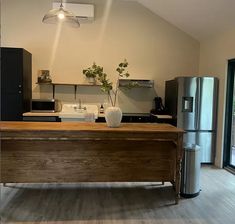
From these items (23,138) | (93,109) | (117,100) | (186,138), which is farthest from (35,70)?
(186,138)

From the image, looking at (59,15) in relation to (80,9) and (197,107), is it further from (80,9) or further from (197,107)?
(197,107)

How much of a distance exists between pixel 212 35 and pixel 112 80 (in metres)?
2.12

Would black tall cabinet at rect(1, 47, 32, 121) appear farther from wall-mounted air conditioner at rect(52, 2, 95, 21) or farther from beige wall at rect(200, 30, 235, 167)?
beige wall at rect(200, 30, 235, 167)

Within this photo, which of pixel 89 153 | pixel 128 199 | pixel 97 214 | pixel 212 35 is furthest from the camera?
pixel 212 35

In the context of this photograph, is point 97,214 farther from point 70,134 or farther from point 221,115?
point 221,115

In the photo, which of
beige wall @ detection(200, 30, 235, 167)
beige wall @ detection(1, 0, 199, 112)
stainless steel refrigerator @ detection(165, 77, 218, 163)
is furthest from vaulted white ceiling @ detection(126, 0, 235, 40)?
stainless steel refrigerator @ detection(165, 77, 218, 163)

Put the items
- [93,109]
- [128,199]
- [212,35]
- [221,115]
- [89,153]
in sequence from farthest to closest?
[93,109], [212,35], [221,115], [128,199], [89,153]

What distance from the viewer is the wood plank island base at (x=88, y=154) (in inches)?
116

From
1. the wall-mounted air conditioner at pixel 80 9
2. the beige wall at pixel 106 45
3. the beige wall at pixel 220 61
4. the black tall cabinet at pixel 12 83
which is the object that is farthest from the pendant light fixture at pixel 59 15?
the beige wall at pixel 220 61

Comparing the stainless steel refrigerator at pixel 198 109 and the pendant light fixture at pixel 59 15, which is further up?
the pendant light fixture at pixel 59 15

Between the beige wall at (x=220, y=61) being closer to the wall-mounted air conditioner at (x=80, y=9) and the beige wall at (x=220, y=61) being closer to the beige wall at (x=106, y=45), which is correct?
the beige wall at (x=106, y=45)

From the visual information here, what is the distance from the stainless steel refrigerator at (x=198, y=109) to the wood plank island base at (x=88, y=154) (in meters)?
1.84

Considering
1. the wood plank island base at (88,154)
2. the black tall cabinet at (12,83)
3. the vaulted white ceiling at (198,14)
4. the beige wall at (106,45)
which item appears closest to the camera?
the wood plank island base at (88,154)

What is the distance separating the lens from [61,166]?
3.01m
